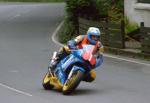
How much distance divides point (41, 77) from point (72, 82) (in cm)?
370

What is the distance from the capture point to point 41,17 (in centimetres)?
4247

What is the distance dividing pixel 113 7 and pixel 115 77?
13139 mm

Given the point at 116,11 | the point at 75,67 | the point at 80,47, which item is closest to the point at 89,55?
the point at 80,47

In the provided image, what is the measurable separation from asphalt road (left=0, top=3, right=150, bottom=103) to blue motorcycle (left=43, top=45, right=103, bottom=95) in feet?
0.88

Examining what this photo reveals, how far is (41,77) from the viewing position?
18.0 metres

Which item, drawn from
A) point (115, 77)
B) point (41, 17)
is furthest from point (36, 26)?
point (115, 77)

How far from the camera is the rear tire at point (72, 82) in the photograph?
47.3 feet

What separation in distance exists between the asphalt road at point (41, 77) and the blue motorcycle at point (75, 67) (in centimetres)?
27

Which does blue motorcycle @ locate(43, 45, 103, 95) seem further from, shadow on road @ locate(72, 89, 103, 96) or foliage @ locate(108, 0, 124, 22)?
foliage @ locate(108, 0, 124, 22)

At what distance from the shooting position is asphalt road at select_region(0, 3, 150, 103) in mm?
14297

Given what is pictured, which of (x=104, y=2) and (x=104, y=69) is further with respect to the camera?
(x=104, y=2)

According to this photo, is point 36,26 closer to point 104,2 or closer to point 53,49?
point 104,2

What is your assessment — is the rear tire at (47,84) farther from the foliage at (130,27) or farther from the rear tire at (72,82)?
the foliage at (130,27)

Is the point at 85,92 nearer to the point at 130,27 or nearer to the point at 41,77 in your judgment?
the point at 41,77
